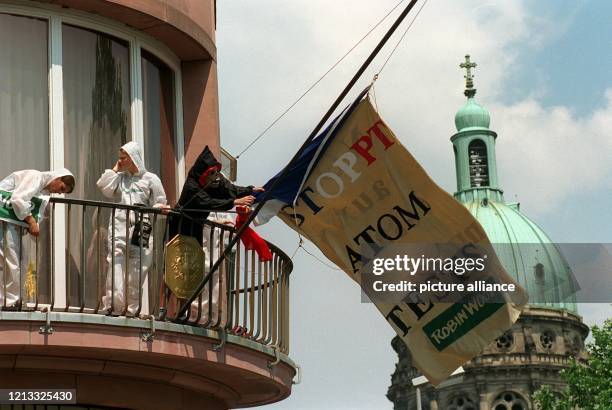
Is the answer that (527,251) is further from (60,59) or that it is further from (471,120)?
(60,59)

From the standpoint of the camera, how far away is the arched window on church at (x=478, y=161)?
448 feet

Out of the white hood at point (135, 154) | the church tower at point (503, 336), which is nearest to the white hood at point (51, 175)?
the white hood at point (135, 154)

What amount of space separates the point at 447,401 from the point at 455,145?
21.7 m

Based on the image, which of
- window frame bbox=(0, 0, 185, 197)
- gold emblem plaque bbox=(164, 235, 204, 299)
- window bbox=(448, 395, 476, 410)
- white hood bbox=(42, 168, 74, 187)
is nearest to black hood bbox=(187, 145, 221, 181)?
gold emblem plaque bbox=(164, 235, 204, 299)

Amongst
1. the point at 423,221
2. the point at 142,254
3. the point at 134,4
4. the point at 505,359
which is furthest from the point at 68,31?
the point at 505,359

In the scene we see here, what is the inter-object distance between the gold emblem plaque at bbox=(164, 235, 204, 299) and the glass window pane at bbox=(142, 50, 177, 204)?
4.49 ft

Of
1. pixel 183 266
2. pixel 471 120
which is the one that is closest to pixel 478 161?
pixel 471 120

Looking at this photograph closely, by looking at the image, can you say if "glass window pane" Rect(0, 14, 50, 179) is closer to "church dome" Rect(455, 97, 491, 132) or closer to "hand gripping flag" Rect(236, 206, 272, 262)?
"hand gripping flag" Rect(236, 206, 272, 262)

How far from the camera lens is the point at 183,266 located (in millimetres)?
11422

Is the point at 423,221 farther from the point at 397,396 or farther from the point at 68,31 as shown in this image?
the point at 397,396

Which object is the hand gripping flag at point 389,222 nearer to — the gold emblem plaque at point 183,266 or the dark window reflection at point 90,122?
the gold emblem plaque at point 183,266

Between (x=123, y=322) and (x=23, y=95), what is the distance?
2.02 meters

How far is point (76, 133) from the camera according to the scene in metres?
11.9

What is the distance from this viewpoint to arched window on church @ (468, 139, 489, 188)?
448ft
